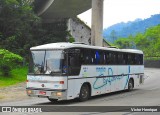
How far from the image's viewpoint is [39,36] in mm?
52656

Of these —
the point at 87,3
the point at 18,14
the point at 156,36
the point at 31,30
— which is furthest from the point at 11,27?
the point at 156,36

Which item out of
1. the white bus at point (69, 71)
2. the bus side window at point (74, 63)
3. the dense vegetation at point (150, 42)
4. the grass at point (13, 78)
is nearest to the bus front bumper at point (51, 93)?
the white bus at point (69, 71)

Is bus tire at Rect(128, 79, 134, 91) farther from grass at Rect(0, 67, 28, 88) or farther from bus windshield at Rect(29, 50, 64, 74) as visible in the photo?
grass at Rect(0, 67, 28, 88)

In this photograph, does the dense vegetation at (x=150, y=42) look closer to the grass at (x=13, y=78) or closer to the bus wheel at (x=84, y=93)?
the grass at (x=13, y=78)

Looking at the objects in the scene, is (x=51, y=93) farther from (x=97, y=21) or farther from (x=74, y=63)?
(x=97, y=21)

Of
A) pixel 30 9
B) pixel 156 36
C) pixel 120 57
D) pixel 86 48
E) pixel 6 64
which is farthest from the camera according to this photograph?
pixel 156 36

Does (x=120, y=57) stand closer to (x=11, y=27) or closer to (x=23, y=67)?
(x=23, y=67)

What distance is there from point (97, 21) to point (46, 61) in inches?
752

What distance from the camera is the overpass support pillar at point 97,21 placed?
35156 millimetres

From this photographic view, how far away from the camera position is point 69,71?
56.7 ft

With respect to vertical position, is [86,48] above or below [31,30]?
below

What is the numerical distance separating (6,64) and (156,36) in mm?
69259

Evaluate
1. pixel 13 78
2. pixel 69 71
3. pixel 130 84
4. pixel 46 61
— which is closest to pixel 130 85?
pixel 130 84

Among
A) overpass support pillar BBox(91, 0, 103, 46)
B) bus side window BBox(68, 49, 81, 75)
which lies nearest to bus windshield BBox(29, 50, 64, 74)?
bus side window BBox(68, 49, 81, 75)
